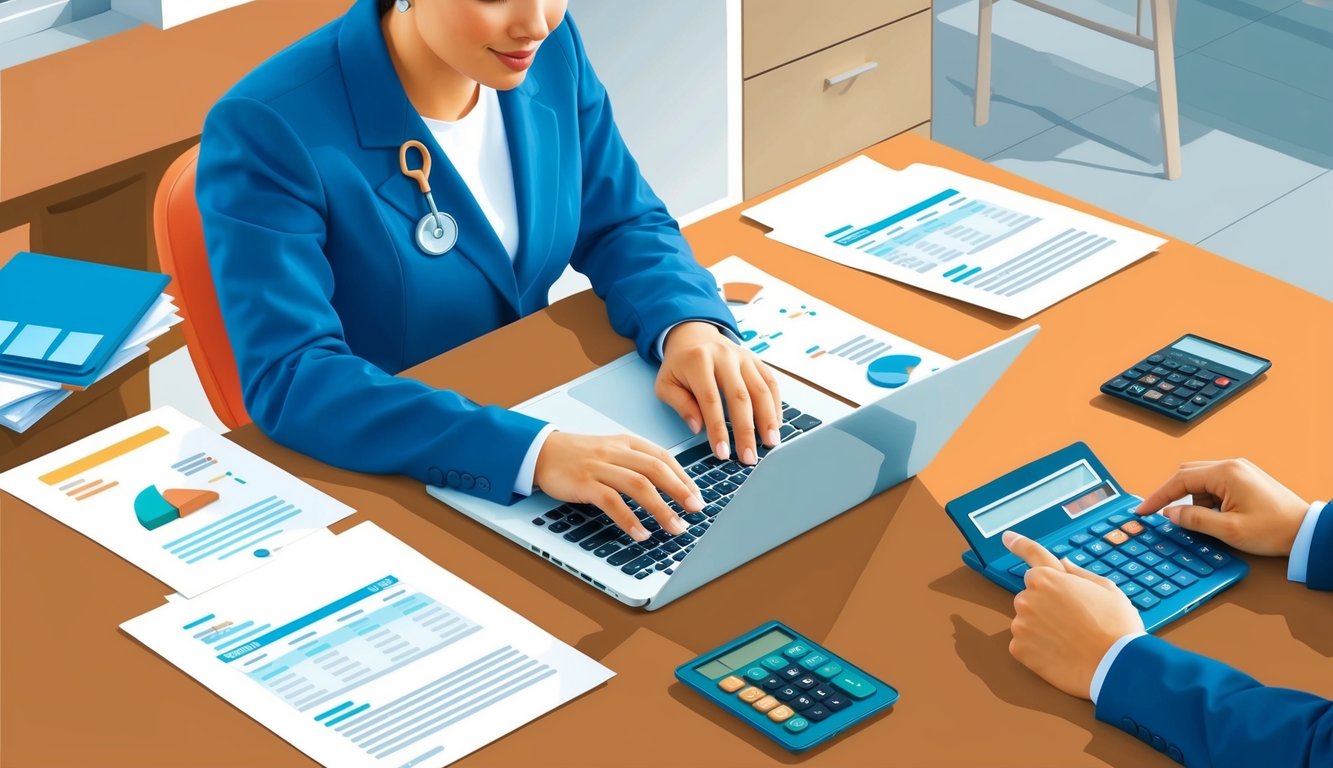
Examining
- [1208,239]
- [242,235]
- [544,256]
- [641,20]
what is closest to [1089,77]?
[1208,239]

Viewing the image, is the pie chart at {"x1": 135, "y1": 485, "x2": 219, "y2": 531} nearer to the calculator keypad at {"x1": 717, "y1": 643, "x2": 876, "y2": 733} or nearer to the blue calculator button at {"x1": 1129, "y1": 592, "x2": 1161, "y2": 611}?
the calculator keypad at {"x1": 717, "y1": 643, "x2": 876, "y2": 733}

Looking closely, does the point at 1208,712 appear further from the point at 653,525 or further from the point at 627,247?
the point at 627,247

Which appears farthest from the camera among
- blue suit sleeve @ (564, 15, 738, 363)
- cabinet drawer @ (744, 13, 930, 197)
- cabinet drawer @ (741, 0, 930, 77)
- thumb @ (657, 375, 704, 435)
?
→ cabinet drawer @ (744, 13, 930, 197)

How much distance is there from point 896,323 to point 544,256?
429 millimetres

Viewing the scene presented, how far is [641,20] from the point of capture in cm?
332

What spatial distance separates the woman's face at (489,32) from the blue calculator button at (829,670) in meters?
0.72

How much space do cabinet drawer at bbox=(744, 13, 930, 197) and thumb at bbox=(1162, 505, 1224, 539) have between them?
2.28 metres

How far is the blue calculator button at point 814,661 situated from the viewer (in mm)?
1276

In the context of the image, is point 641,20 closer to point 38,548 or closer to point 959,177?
point 959,177

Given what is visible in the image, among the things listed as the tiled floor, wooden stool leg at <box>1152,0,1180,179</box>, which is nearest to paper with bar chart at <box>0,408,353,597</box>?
the tiled floor

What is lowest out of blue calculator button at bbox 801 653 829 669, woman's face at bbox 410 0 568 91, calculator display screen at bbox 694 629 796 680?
blue calculator button at bbox 801 653 829 669

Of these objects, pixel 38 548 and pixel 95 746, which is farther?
pixel 38 548

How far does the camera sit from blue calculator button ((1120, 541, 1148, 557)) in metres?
1.40

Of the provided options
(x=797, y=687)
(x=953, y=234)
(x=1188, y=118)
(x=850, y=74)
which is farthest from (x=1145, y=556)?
(x=1188, y=118)
